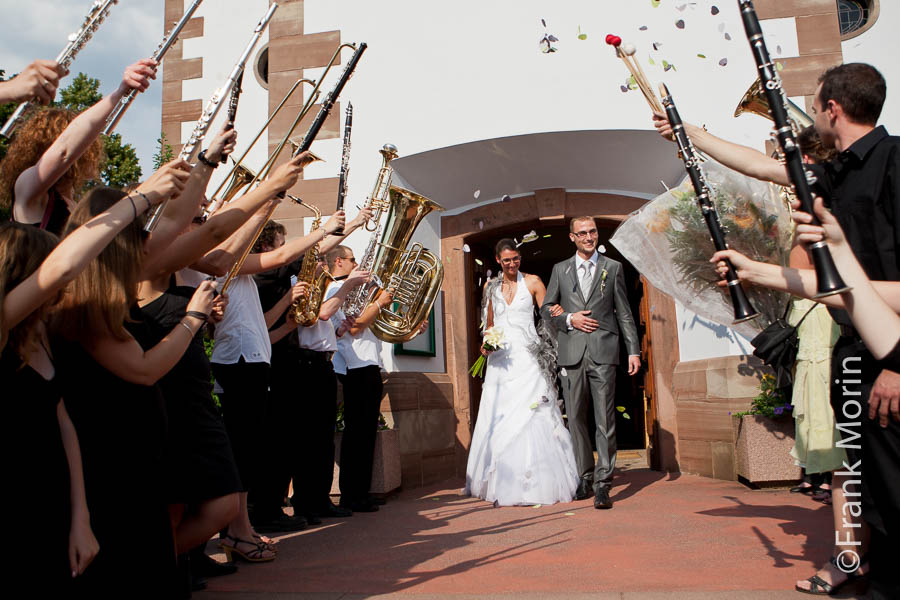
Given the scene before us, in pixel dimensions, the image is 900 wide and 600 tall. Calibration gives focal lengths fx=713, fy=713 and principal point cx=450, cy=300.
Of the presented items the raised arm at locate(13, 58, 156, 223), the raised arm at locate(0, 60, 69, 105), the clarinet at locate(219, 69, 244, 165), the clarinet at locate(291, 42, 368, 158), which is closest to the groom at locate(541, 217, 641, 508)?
the clarinet at locate(291, 42, 368, 158)

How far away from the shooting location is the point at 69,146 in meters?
2.40

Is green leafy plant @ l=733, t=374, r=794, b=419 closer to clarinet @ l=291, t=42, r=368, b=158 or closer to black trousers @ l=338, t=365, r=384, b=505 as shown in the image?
black trousers @ l=338, t=365, r=384, b=505

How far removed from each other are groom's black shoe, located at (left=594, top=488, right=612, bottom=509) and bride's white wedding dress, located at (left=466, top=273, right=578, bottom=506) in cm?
49

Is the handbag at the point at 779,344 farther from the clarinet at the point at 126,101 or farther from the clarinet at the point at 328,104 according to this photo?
the clarinet at the point at 126,101

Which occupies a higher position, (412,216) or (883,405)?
(412,216)

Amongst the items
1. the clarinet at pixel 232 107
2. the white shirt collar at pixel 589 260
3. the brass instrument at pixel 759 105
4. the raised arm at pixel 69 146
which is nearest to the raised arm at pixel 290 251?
the clarinet at pixel 232 107

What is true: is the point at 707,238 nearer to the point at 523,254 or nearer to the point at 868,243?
the point at 868,243

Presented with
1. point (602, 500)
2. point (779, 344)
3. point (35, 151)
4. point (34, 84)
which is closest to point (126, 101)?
point (34, 84)

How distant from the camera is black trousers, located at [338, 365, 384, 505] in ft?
17.8

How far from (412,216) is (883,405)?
422 centimetres

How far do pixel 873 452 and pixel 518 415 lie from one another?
148 inches

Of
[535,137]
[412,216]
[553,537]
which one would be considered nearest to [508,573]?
[553,537]

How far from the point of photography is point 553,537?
3986 millimetres

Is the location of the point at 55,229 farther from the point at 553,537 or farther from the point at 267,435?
the point at 553,537
